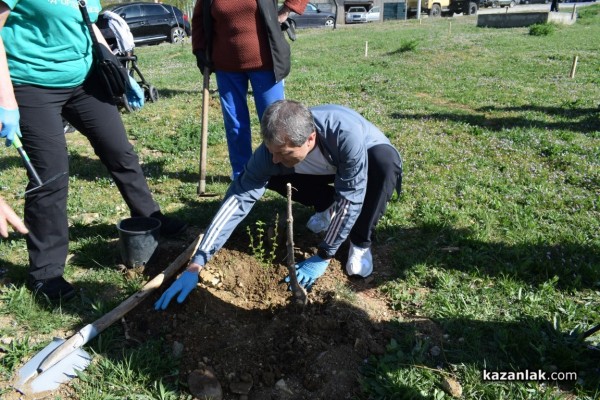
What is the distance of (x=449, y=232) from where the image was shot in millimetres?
3691

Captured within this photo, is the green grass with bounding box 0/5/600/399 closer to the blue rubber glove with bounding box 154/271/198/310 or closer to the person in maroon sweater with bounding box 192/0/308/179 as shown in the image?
the blue rubber glove with bounding box 154/271/198/310

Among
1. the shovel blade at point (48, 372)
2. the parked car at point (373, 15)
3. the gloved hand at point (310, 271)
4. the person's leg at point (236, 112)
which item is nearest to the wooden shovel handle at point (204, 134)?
the person's leg at point (236, 112)

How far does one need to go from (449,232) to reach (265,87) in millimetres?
1867

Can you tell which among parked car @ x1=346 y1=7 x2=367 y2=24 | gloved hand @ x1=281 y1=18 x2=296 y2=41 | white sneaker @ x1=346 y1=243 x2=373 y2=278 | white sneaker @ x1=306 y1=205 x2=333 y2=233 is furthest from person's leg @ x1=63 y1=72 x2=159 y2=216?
parked car @ x1=346 y1=7 x2=367 y2=24

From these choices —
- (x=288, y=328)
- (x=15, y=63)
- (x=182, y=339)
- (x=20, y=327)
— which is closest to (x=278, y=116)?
(x=288, y=328)

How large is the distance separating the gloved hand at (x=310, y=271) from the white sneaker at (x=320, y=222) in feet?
1.92

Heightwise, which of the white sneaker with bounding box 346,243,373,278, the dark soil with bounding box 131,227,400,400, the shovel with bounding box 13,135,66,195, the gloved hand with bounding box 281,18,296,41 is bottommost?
the dark soil with bounding box 131,227,400,400

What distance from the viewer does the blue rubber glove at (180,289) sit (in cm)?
273

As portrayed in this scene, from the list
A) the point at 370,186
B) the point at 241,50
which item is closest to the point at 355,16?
the point at 241,50

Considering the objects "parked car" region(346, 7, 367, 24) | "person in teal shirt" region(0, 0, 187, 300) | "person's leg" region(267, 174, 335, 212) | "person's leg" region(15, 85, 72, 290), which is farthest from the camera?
"parked car" region(346, 7, 367, 24)

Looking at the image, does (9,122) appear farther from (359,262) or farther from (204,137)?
(359,262)

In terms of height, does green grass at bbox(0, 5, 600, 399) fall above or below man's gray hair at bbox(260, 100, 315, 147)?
below

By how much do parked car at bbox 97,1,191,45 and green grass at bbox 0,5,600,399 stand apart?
10.9 metres

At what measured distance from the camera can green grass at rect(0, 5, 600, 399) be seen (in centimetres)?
244
